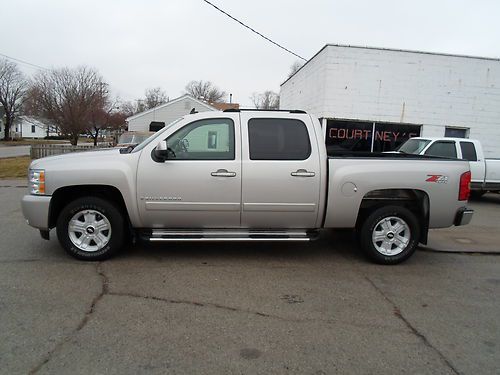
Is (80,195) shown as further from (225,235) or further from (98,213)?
(225,235)

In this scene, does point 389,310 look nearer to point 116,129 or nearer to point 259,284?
point 259,284

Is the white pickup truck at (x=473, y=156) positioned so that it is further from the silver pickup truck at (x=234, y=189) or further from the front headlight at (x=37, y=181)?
the front headlight at (x=37, y=181)

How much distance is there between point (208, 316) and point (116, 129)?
1674 inches

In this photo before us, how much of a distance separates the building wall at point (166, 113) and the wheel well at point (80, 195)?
2681cm

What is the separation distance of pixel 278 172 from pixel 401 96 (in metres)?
10.9

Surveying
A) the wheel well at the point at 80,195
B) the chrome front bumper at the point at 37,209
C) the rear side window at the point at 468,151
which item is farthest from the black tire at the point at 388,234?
the rear side window at the point at 468,151

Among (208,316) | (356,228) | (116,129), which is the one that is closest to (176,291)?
(208,316)

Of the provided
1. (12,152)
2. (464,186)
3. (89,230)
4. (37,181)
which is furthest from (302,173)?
(12,152)

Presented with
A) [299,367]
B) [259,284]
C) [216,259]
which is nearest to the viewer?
[299,367]

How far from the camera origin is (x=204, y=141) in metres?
4.80

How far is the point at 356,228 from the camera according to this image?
209 inches

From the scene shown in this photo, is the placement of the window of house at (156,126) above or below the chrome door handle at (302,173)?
above

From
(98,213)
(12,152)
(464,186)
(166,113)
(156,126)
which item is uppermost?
(166,113)

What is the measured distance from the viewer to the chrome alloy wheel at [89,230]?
4.77m
